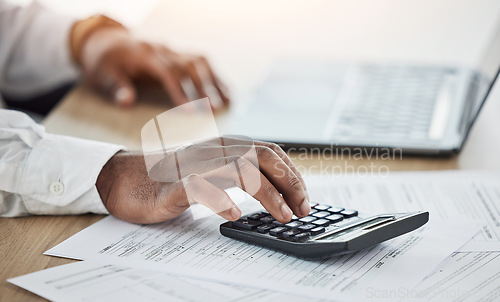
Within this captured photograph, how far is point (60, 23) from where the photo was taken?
131 centimetres

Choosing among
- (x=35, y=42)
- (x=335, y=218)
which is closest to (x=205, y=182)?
(x=335, y=218)

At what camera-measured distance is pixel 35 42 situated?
4.33 ft

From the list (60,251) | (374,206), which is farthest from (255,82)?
(60,251)

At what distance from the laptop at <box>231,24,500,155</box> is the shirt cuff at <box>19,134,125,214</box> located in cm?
33

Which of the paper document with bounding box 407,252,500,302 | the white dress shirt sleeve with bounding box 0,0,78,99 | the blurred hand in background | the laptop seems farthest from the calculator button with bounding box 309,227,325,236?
the white dress shirt sleeve with bounding box 0,0,78,99

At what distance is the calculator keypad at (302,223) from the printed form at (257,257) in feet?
0.07

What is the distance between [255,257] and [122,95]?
678 mm

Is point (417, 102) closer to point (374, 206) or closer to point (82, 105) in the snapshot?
point (374, 206)

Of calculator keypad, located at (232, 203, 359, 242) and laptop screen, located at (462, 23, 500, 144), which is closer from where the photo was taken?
calculator keypad, located at (232, 203, 359, 242)

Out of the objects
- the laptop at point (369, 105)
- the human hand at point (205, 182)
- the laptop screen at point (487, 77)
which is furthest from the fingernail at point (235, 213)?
the laptop screen at point (487, 77)

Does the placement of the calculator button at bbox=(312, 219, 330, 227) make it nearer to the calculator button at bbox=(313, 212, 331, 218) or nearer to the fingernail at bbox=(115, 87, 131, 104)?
the calculator button at bbox=(313, 212, 331, 218)

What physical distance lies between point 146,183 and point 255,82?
686 millimetres

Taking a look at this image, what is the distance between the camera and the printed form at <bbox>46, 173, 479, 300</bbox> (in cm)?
57

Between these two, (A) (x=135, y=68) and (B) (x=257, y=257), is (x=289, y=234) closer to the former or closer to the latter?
(B) (x=257, y=257)
